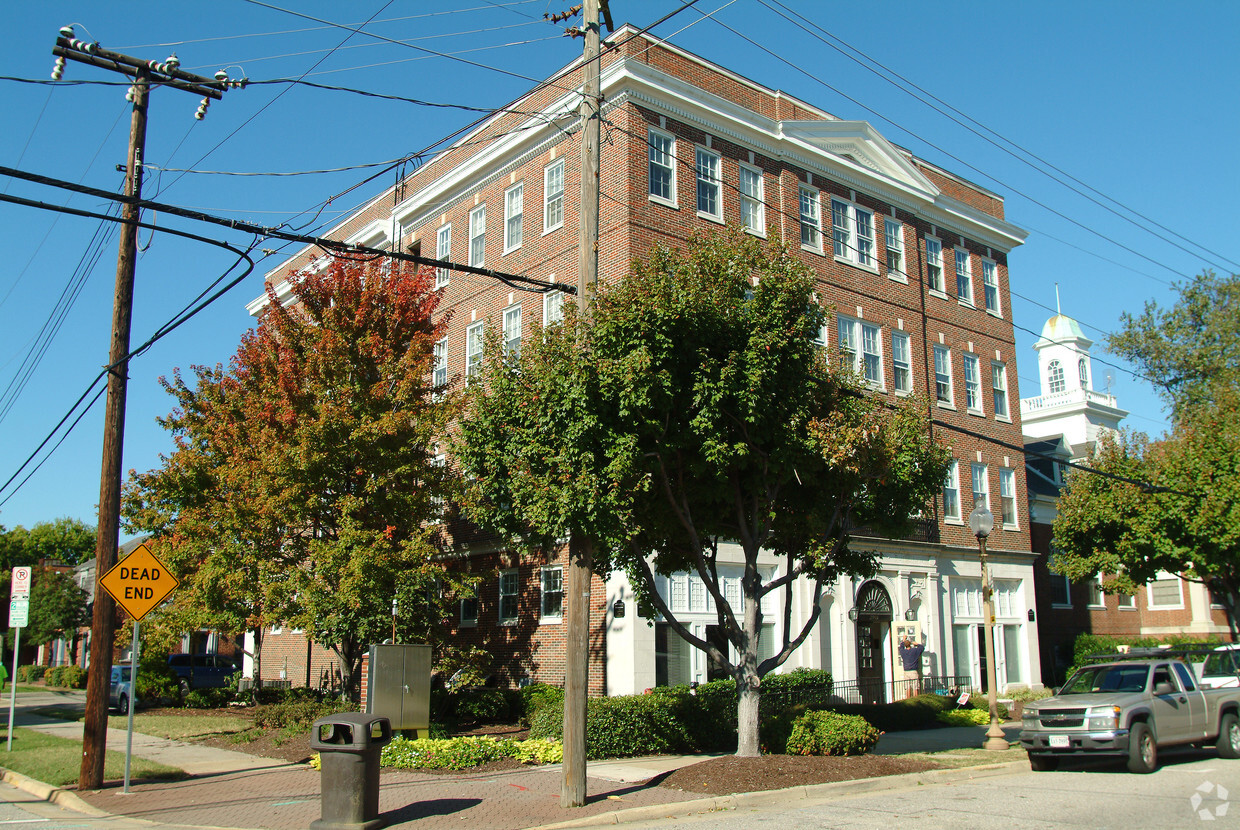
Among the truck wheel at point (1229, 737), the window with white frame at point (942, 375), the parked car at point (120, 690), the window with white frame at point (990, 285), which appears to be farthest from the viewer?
the window with white frame at point (990, 285)

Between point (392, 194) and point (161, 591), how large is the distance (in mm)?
21163

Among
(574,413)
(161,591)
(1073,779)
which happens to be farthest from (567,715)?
(1073,779)

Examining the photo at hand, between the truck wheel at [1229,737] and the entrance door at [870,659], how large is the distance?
30.7 feet

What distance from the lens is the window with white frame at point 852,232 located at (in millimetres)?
27391

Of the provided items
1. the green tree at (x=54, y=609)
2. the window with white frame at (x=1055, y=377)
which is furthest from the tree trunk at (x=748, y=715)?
the green tree at (x=54, y=609)

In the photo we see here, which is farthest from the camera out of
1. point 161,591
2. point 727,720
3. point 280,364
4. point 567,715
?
point 280,364

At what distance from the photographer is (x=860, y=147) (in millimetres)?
28250

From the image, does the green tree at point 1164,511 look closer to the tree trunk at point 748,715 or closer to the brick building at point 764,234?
the brick building at point 764,234

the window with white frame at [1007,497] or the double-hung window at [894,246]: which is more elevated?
the double-hung window at [894,246]

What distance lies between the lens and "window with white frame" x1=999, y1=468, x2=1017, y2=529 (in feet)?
102

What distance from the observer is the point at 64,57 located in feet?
47.3

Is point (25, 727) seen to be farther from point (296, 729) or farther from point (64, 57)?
point (64, 57)

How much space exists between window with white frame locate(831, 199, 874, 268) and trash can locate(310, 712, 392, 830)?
800 inches

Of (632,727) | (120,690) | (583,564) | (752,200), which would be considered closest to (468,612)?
(632,727)
